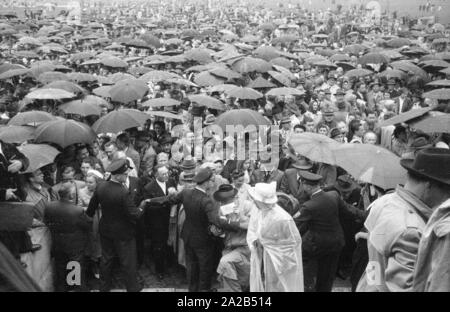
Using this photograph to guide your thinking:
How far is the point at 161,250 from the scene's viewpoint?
5.92m

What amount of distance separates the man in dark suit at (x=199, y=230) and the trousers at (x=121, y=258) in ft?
1.94

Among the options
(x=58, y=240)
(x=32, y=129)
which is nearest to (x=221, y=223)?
(x=58, y=240)

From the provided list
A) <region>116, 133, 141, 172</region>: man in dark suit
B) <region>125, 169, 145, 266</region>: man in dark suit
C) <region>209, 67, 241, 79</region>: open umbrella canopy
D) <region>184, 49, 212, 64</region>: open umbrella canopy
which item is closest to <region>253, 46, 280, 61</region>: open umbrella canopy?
<region>184, 49, 212, 64</region>: open umbrella canopy

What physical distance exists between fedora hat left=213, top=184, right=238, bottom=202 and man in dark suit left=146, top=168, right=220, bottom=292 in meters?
0.12

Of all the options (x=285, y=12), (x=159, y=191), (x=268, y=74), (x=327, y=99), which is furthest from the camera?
(x=285, y=12)

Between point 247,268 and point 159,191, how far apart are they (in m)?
1.51

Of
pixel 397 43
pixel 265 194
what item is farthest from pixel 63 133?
pixel 397 43

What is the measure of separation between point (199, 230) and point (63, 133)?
265 centimetres

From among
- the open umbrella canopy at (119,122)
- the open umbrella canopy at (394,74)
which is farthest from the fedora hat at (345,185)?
the open umbrella canopy at (394,74)

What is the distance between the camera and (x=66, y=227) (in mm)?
4977

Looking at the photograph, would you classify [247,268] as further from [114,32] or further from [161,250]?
[114,32]

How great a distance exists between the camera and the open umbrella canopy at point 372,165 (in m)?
5.04

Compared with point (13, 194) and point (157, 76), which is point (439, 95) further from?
point (13, 194)

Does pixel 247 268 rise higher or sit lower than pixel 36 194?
lower
